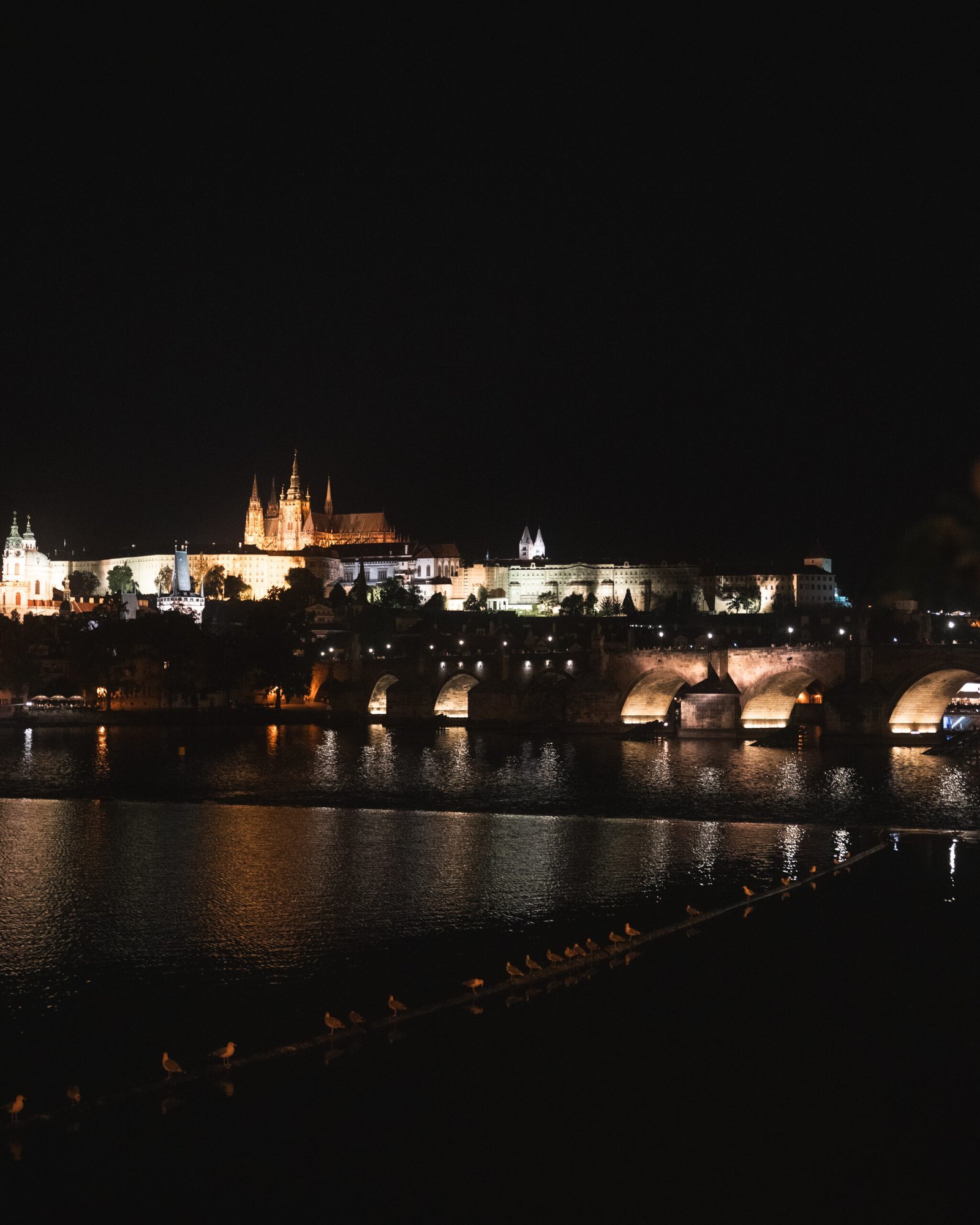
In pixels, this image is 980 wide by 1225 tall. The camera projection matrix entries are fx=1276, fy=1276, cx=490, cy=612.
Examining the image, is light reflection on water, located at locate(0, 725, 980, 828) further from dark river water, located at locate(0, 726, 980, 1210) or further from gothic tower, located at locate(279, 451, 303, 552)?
gothic tower, located at locate(279, 451, 303, 552)

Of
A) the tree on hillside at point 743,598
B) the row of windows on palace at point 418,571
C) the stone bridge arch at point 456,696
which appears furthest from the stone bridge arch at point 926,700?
the row of windows on palace at point 418,571

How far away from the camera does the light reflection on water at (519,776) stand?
28.3 m

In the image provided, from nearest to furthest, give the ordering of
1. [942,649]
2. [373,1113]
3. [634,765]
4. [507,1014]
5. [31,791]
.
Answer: [373,1113], [507,1014], [31,791], [634,765], [942,649]

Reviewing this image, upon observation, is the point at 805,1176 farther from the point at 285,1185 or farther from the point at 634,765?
the point at 634,765

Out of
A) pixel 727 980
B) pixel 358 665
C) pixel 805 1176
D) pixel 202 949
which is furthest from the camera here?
pixel 358 665

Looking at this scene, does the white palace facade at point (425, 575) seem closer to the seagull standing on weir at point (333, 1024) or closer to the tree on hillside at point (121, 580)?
the tree on hillside at point (121, 580)

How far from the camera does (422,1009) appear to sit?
13977 millimetres

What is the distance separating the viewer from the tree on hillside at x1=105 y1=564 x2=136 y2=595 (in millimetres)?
110812

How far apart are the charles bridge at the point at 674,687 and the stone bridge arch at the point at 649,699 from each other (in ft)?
0.15

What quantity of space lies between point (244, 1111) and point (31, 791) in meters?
21.4

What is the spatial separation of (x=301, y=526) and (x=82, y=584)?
21.9 m

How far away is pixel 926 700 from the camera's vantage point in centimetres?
4097

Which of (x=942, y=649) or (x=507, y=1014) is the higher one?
(x=942, y=649)

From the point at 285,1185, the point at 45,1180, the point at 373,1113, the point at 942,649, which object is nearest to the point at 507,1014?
the point at 373,1113
